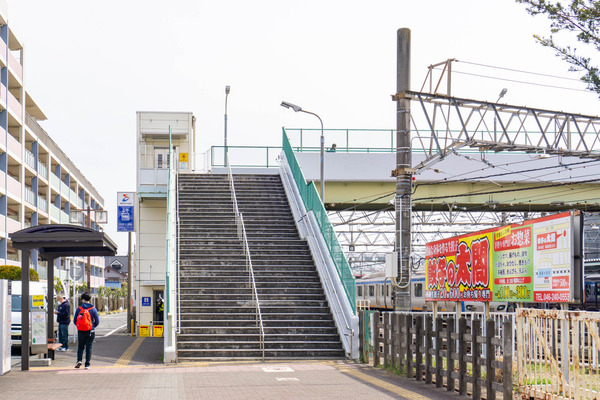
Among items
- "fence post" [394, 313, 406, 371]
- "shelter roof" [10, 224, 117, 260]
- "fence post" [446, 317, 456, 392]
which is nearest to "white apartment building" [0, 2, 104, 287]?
"shelter roof" [10, 224, 117, 260]

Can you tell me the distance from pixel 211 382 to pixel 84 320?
12.5 ft

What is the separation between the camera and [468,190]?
31.8 metres

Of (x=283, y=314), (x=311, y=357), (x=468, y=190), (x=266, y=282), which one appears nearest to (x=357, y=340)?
(x=311, y=357)

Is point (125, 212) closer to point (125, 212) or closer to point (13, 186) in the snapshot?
point (125, 212)

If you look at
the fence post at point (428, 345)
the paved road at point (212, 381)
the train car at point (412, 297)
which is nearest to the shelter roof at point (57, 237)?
the paved road at point (212, 381)

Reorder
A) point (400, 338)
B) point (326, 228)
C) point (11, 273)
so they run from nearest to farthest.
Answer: point (400, 338), point (326, 228), point (11, 273)

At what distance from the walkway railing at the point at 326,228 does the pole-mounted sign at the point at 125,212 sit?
7.50 m

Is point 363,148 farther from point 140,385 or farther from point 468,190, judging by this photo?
point 140,385

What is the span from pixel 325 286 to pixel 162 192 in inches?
436

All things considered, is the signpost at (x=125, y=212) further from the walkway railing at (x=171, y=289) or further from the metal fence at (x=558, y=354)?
the metal fence at (x=558, y=354)

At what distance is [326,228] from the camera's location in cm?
2047

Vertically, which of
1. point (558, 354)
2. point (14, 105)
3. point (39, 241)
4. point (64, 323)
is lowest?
point (64, 323)

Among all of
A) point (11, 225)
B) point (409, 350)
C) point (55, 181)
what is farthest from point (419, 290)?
point (55, 181)

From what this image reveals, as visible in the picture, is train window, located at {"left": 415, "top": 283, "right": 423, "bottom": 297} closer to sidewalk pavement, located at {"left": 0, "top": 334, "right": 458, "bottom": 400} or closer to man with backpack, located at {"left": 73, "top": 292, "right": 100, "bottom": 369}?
sidewalk pavement, located at {"left": 0, "top": 334, "right": 458, "bottom": 400}
